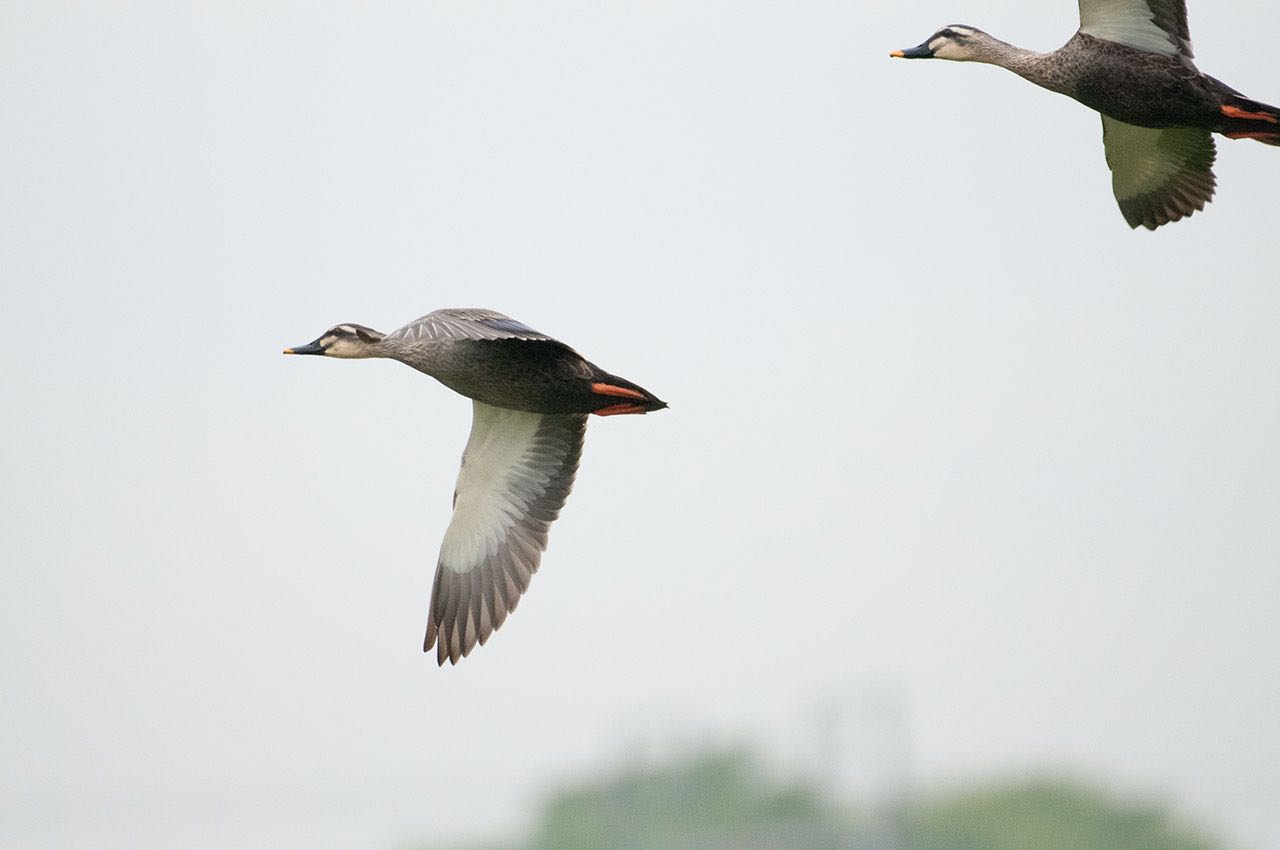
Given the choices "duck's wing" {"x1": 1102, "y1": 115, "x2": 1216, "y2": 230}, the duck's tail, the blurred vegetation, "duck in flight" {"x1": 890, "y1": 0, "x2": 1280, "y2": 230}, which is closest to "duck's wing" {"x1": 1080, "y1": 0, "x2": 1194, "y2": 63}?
"duck in flight" {"x1": 890, "y1": 0, "x2": 1280, "y2": 230}

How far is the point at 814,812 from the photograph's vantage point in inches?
2130

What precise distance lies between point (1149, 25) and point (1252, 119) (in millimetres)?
1092

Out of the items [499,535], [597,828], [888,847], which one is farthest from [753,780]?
[499,535]

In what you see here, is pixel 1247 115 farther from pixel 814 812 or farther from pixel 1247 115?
pixel 814 812

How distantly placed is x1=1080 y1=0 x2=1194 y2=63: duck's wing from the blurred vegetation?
27.9 meters

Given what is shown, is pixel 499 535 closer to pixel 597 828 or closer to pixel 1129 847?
Answer: pixel 1129 847

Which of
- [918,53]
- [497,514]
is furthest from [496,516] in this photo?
[918,53]

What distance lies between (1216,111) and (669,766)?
41.5m

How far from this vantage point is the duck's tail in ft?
36.4

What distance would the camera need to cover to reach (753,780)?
206 ft

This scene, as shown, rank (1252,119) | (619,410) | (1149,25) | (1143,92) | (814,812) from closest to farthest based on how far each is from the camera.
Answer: (1252,119) < (1143,92) < (1149,25) < (619,410) < (814,812)

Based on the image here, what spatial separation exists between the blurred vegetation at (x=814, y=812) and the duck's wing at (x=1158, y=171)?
86.4 ft

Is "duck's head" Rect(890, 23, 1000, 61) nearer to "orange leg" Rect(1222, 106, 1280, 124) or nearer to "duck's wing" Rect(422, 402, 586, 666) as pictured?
"orange leg" Rect(1222, 106, 1280, 124)

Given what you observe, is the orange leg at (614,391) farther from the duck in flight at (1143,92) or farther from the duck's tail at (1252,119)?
the duck's tail at (1252,119)
